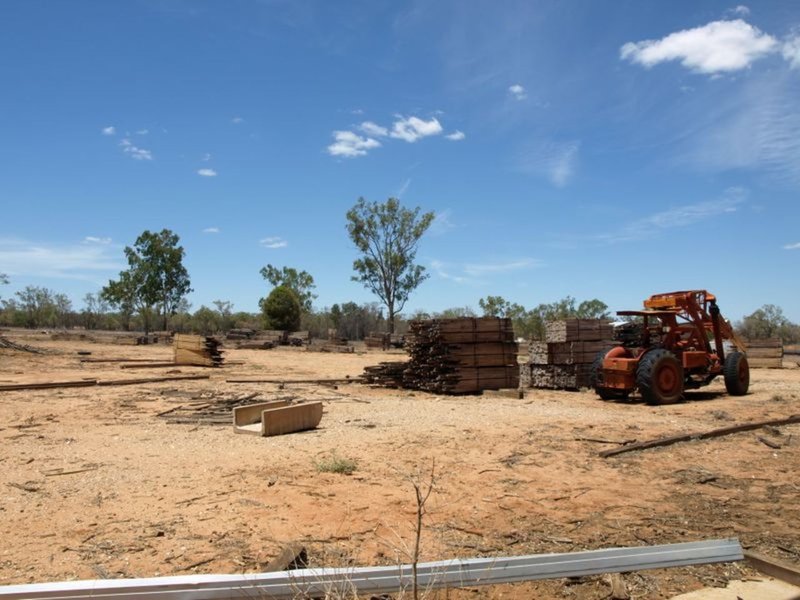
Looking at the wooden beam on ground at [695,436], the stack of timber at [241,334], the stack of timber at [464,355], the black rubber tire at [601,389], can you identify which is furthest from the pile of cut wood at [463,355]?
the stack of timber at [241,334]

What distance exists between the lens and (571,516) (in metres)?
5.49

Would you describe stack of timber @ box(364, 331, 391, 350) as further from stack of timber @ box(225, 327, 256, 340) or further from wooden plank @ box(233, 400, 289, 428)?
wooden plank @ box(233, 400, 289, 428)

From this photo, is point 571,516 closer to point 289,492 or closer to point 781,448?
point 289,492

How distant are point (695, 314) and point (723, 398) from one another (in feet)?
7.13

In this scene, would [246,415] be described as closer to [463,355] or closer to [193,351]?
[463,355]

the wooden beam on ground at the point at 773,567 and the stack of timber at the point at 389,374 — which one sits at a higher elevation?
the stack of timber at the point at 389,374

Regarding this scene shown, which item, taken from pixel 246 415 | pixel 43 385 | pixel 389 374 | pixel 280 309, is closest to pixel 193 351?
pixel 43 385

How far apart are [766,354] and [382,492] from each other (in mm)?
25227

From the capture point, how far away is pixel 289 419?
31.0 feet

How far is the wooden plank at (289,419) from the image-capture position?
30.0ft

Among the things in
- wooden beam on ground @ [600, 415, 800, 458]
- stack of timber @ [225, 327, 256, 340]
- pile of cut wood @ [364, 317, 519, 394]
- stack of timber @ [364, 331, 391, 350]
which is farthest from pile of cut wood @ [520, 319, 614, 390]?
stack of timber @ [225, 327, 256, 340]

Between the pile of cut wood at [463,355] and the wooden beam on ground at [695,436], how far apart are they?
7.05 meters

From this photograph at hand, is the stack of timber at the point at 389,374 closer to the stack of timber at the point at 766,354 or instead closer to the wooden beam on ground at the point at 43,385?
the wooden beam on ground at the point at 43,385

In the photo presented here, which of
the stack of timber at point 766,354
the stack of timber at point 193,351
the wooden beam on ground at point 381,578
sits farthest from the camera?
the stack of timber at point 766,354
